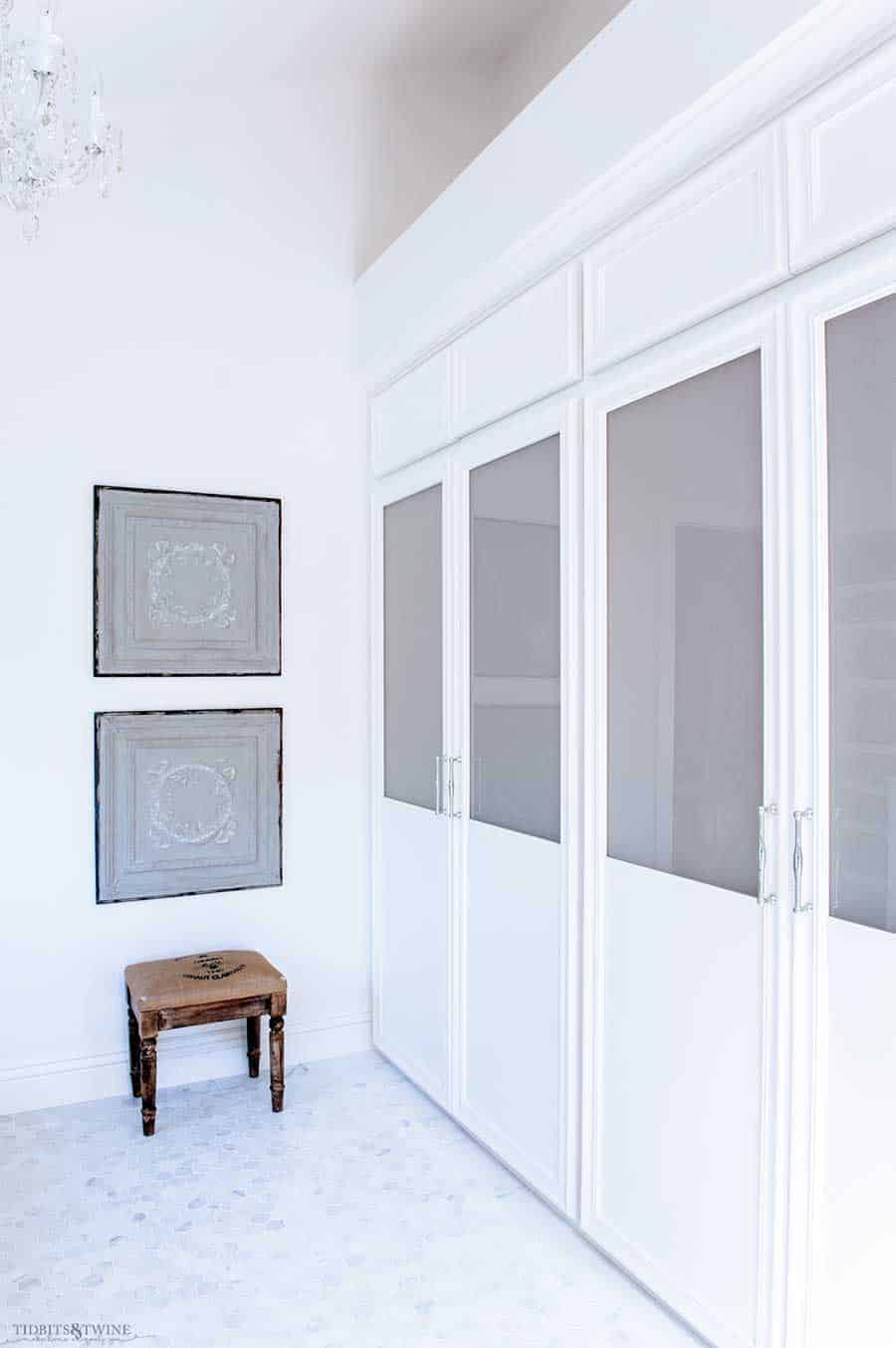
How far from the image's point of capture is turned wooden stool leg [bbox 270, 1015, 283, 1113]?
9.70ft

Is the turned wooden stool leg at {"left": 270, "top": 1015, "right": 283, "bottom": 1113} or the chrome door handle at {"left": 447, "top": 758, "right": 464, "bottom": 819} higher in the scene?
the chrome door handle at {"left": 447, "top": 758, "right": 464, "bottom": 819}

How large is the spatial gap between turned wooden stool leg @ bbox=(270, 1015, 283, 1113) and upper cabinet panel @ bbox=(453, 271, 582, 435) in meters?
1.83

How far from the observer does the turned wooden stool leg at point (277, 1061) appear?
296cm

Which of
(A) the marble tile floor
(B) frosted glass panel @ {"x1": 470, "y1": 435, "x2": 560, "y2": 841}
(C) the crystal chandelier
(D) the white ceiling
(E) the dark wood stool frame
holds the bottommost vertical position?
(A) the marble tile floor

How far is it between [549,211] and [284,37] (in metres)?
1.41

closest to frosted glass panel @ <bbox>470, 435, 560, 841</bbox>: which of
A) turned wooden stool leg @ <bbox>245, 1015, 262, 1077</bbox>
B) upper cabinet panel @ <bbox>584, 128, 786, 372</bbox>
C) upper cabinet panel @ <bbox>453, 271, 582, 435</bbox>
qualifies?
upper cabinet panel @ <bbox>453, 271, 582, 435</bbox>

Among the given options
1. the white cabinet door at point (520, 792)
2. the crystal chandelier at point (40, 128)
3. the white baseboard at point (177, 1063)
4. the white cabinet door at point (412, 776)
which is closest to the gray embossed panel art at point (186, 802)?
the white cabinet door at point (412, 776)

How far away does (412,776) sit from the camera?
3207 mm

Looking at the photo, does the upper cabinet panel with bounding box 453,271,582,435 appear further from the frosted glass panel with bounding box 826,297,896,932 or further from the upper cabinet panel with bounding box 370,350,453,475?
the frosted glass panel with bounding box 826,297,896,932

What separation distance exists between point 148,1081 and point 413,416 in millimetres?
2121

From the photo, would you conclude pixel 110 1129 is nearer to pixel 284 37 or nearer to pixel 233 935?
pixel 233 935

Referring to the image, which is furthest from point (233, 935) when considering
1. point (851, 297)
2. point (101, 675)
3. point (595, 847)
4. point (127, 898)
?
point (851, 297)

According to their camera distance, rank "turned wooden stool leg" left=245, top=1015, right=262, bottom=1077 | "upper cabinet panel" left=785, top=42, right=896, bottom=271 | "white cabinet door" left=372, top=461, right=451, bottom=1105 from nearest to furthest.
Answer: "upper cabinet panel" left=785, top=42, right=896, bottom=271
"white cabinet door" left=372, top=461, right=451, bottom=1105
"turned wooden stool leg" left=245, top=1015, right=262, bottom=1077

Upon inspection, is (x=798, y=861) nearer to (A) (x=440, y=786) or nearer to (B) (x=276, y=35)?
(A) (x=440, y=786)
